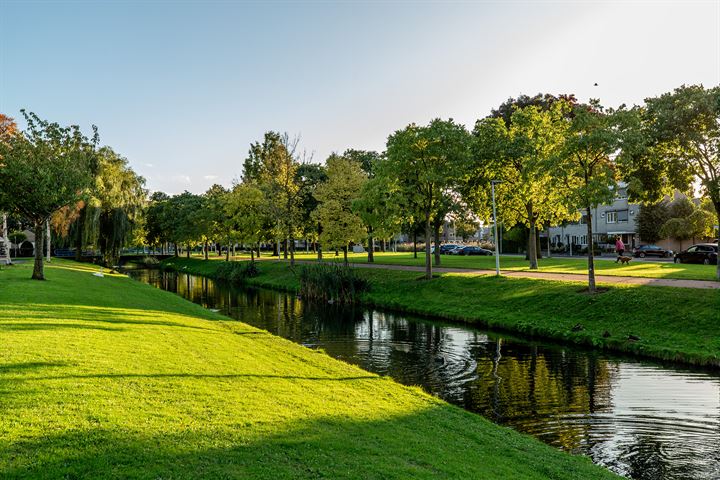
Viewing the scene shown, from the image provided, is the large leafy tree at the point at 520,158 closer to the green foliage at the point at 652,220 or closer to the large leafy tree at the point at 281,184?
the large leafy tree at the point at 281,184

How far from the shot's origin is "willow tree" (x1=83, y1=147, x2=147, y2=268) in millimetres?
53500

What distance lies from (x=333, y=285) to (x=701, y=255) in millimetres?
30054

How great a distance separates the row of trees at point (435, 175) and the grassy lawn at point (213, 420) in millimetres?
15597

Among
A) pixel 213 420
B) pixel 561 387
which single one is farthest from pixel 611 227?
pixel 213 420

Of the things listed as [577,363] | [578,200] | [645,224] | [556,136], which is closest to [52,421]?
[577,363]

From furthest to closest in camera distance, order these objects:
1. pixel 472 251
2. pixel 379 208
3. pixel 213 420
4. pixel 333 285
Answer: pixel 472 251 < pixel 379 208 < pixel 333 285 < pixel 213 420

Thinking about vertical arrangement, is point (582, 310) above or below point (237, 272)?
below

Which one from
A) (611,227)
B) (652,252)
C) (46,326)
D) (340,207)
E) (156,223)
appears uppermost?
(156,223)

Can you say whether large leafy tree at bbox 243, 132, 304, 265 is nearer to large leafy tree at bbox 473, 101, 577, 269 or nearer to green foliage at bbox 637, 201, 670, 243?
large leafy tree at bbox 473, 101, 577, 269

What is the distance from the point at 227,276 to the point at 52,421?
5244cm

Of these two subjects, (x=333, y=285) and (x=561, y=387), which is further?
(x=333, y=285)

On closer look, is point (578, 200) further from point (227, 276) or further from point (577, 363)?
point (227, 276)

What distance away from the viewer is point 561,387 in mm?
15797

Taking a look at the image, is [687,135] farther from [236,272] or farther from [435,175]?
[236,272]
